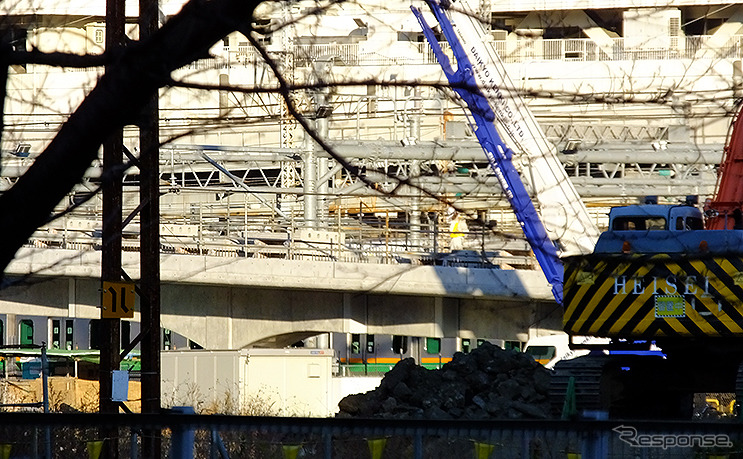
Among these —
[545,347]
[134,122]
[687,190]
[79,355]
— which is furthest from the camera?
[79,355]

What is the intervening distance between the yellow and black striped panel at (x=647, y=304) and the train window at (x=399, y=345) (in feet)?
126

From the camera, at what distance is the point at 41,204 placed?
4.26 metres

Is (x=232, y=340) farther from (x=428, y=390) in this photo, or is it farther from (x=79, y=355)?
(x=79, y=355)

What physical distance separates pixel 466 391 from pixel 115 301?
7.58 metres

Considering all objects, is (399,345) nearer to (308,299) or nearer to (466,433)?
(308,299)

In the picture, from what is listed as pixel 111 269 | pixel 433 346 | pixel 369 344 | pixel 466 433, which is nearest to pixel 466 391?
pixel 111 269

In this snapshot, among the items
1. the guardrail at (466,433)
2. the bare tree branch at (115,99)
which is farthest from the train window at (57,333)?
the bare tree branch at (115,99)

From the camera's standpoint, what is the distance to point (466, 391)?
1925cm

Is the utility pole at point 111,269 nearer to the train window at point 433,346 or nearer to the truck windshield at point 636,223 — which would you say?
the truck windshield at point 636,223

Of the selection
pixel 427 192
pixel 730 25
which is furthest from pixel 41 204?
pixel 730 25

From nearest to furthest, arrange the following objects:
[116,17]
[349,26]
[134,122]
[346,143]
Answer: [134,122] → [116,17] → [346,143] → [349,26]

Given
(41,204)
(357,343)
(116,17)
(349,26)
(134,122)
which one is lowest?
(357,343)

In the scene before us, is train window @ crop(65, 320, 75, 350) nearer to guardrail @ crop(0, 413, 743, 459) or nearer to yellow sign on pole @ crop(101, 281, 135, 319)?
yellow sign on pole @ crop(101, 281, 135, 319)

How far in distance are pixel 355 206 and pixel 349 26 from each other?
15689 millimetres
